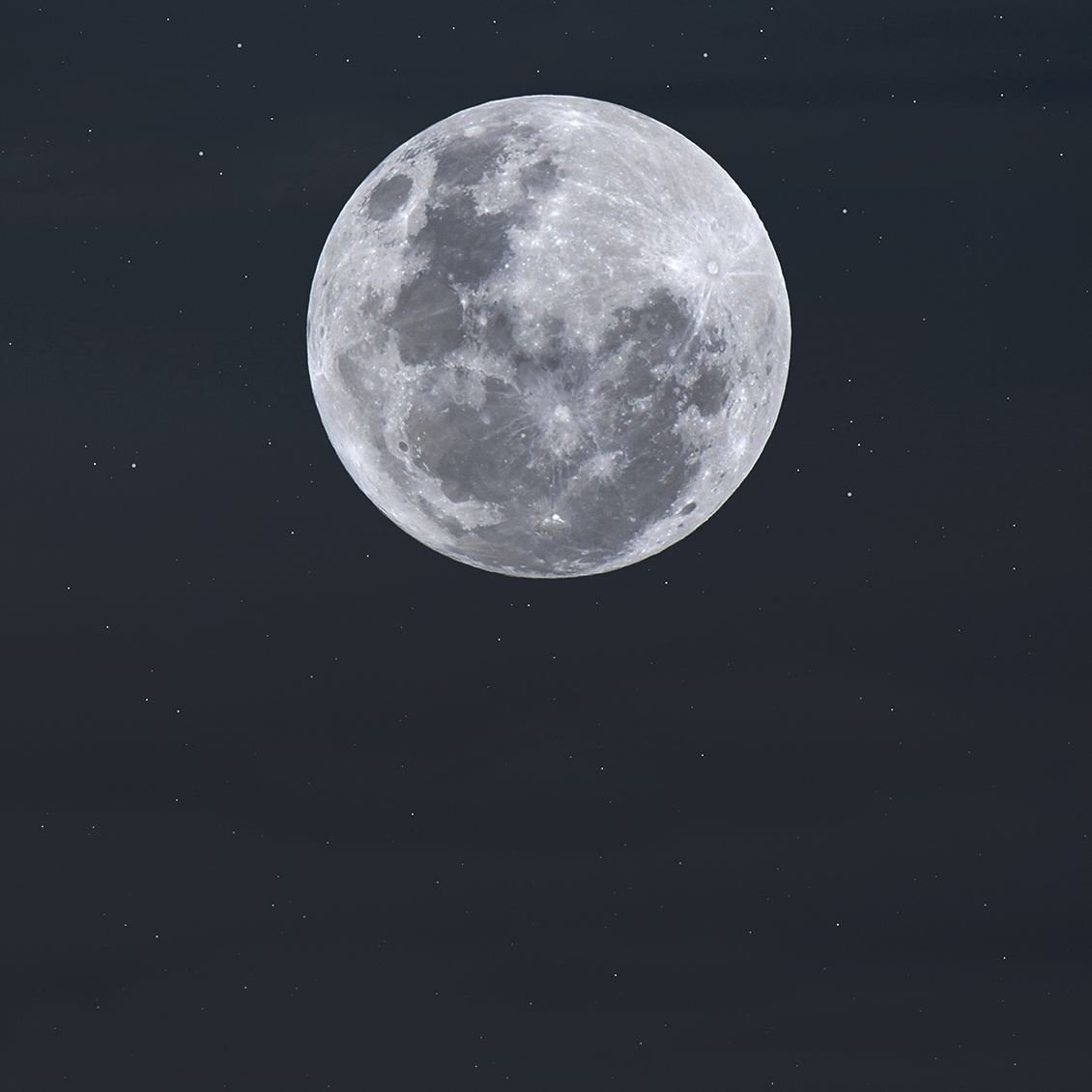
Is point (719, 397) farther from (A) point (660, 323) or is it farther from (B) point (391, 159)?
(B) point (391, 159)

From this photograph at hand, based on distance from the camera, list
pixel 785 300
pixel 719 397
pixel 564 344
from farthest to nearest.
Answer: pixel 785 300, pixel 719 397, pixel 564 344

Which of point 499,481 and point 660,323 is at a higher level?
point 660,323

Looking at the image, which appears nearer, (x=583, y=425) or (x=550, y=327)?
(x=550, y=327)

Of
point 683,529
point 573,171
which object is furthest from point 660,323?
point 683,529

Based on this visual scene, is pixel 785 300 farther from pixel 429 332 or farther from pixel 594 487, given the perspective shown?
pixel 429 332

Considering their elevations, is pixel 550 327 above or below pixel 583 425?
above

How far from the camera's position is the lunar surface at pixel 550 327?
333 centimetres

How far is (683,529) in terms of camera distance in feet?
13.4

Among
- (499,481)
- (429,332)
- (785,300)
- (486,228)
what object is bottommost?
(499,481)

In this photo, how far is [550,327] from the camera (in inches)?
130

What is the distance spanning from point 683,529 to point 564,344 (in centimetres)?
102

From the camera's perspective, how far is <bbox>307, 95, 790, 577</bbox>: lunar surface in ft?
10.9

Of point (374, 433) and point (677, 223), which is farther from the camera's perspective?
point (374, 433)

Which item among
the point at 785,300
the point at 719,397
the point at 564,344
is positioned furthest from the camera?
the point at 785,300
